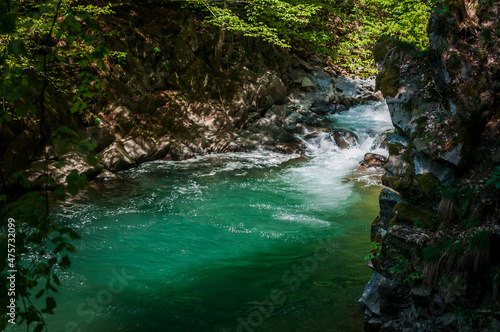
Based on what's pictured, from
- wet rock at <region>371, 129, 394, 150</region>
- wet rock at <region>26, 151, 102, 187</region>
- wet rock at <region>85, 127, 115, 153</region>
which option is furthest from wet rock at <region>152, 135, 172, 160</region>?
wet rock at <region>371, 129, 394, 150</region>

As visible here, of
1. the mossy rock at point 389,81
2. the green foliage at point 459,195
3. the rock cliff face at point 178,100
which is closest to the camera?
the green foliage at point 459,195

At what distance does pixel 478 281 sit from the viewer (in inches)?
152

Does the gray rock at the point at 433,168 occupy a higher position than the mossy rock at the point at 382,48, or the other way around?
the mossy rock at the point at 382,48

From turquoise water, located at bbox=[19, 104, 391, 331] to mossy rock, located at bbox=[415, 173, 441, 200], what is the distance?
1.87m

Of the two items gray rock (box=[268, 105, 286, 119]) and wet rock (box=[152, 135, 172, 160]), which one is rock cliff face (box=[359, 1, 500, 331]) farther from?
gray rock (box=[268, 105, 286, 119])

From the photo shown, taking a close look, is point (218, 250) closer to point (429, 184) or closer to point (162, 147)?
point (429, 184)

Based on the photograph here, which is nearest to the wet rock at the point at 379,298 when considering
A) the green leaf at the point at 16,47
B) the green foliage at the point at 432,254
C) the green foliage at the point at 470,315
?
the green foliage at the point at 432,254

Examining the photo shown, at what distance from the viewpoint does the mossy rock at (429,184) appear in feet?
15.5

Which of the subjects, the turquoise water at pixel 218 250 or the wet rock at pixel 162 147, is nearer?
the turquoise water at pixel 218 250

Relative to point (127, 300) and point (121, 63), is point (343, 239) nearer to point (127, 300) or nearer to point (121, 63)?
point (127, 300)

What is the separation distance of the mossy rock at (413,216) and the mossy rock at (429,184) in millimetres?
224

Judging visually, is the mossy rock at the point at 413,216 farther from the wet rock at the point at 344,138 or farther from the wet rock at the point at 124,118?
the wet rock at the point at 124,118

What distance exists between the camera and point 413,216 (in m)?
4.76

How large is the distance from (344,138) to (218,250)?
9.10 meters
